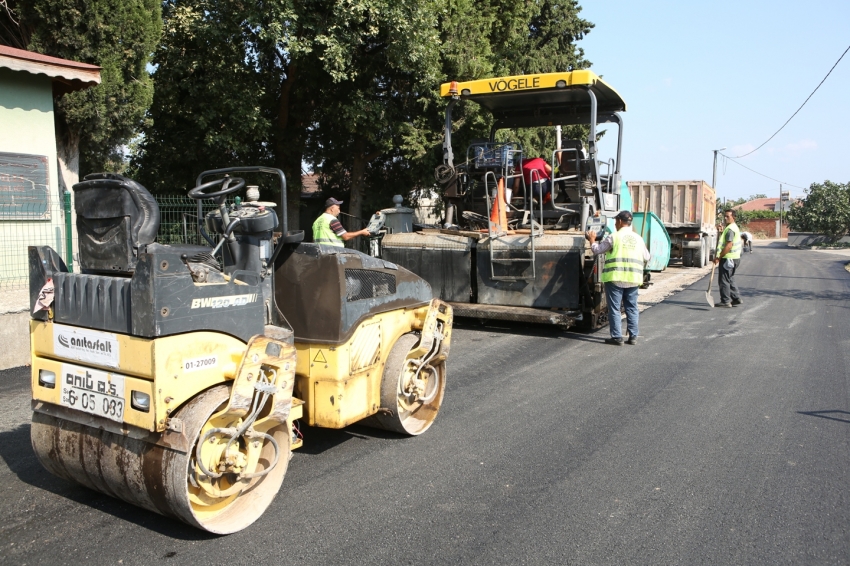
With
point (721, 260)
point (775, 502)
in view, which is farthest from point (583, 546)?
point (721, 260)

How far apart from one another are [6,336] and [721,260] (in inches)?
409

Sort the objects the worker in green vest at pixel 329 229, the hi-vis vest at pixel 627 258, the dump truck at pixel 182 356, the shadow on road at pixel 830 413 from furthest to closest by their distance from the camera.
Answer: the hi-vis vest at pixel 627 258 → the worker in green vest at pixel 329 229 → the shadow on road at pixel 830 413 → the dump truck at pixel 182 356

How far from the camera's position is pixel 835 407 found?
5.71 metres

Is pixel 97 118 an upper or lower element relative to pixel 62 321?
upper

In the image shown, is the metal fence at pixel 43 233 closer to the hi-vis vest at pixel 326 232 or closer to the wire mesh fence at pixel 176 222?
the wire mesh fence at pixel 176 222

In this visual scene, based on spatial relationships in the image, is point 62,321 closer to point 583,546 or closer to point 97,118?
point 583,546

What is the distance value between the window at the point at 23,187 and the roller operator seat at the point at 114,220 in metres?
6.26

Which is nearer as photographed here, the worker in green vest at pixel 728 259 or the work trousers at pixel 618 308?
the work trousers at pixel 618 308

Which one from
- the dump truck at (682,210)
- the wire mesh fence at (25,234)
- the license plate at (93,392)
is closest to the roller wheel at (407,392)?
the license plate at (93,392)

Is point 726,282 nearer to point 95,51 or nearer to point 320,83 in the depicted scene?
point 320,83

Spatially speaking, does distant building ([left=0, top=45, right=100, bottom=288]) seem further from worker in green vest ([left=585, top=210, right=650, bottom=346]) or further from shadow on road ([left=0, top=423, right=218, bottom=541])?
worker in green vest ([left=585, top=210, right=650, bottom=346])

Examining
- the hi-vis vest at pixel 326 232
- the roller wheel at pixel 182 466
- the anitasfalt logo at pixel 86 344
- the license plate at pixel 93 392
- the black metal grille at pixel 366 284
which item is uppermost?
the hi-vis vest at pixel 326 232

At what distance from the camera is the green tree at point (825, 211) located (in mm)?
41500

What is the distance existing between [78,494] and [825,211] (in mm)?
47337
